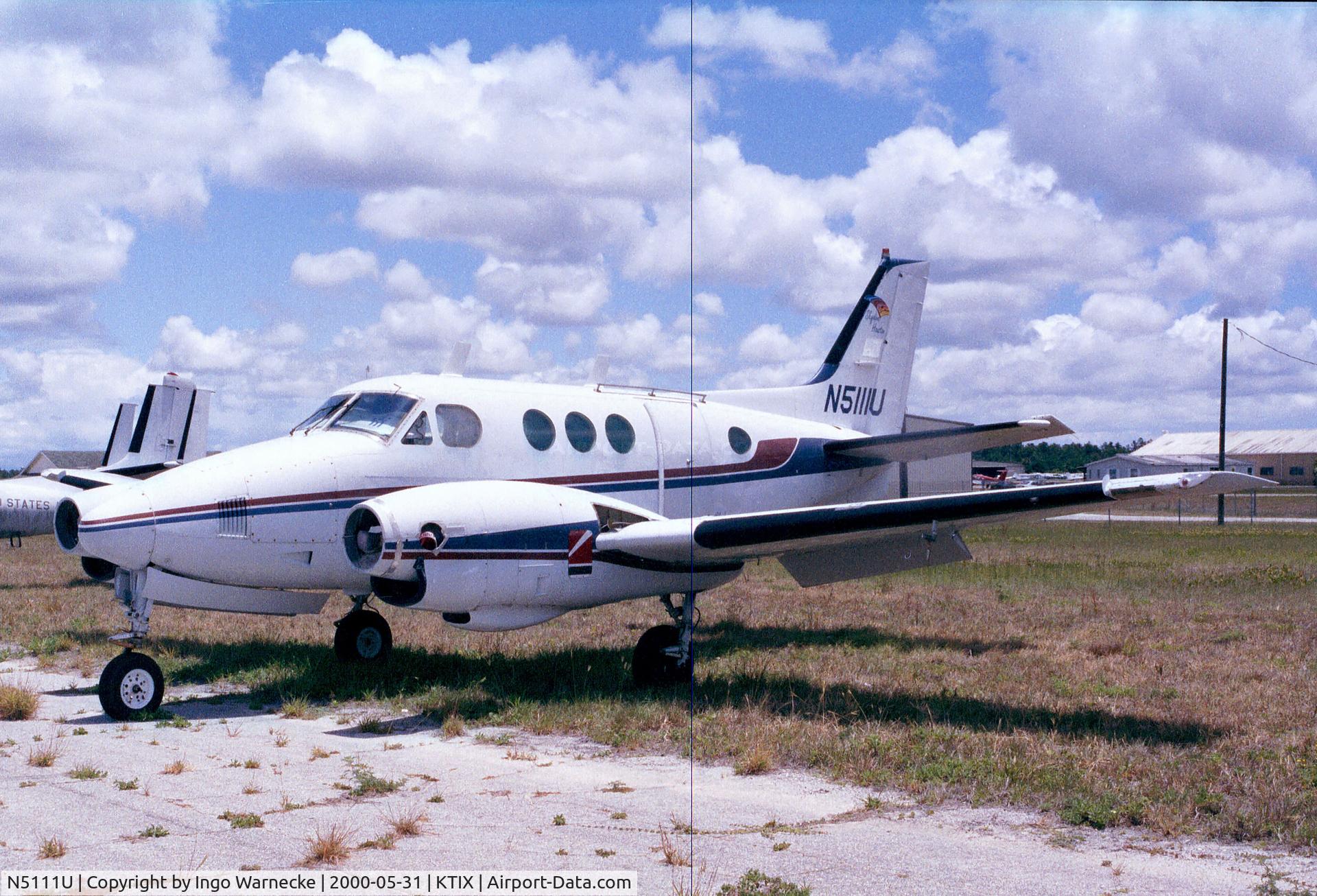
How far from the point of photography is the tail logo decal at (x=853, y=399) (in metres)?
16.4

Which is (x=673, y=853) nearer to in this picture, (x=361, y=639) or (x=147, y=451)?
(x=361, y=639)

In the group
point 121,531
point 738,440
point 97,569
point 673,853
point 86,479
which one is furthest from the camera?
point 86,479

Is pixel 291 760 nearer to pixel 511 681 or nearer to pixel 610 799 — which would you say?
pixel 610 799

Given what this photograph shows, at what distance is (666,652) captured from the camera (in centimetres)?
1166


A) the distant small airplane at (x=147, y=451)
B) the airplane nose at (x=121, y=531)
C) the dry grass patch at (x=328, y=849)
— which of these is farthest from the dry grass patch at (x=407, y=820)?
the distant small airplane at (x=147, y=451)

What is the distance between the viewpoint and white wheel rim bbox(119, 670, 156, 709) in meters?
9.98

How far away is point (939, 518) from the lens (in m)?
9.99

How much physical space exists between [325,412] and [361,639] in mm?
3085

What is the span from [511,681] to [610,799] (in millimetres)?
4563

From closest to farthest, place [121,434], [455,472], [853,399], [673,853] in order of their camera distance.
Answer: [673,853] < [455,472] < [853,399] < [121,434]

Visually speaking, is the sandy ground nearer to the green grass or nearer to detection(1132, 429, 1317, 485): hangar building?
the green grass

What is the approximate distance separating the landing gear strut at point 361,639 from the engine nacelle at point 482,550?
3037 millimetres
